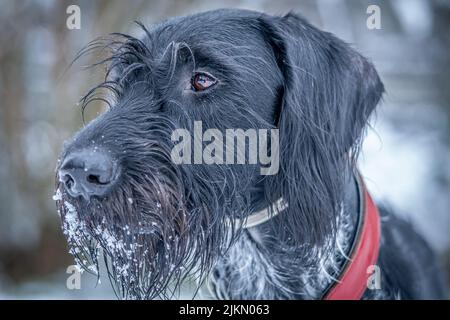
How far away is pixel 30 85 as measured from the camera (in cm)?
595

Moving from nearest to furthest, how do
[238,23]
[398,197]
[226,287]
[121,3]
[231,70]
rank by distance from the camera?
[231,70] → [238,23] → [226,287] → [121,3] → [398,197]

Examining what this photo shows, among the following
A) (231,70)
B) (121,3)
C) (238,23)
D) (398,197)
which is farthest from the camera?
(398,197)

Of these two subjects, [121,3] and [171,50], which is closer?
[171,50]

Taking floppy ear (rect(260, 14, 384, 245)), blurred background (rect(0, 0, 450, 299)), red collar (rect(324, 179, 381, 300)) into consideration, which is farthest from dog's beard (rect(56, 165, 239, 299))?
blurred background (rect(0, 0, 450, 299))

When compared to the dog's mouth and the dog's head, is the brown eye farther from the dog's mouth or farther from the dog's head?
the dog's mouth

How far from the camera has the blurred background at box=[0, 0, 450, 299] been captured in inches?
219

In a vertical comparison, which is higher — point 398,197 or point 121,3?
point 121,3

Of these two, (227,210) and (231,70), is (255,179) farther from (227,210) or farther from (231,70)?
(231,70)

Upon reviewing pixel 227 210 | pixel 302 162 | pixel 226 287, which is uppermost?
pixel 302 162

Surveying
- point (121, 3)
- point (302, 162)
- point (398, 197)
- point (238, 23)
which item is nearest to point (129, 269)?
point (302, 162)

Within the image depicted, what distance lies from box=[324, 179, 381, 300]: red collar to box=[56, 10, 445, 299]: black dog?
0.04 metres

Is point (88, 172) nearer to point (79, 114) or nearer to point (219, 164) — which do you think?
point (219, 164)

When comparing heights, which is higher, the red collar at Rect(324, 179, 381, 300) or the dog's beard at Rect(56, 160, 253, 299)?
the dog's beard at Rect(56, 160, 253, 299)
